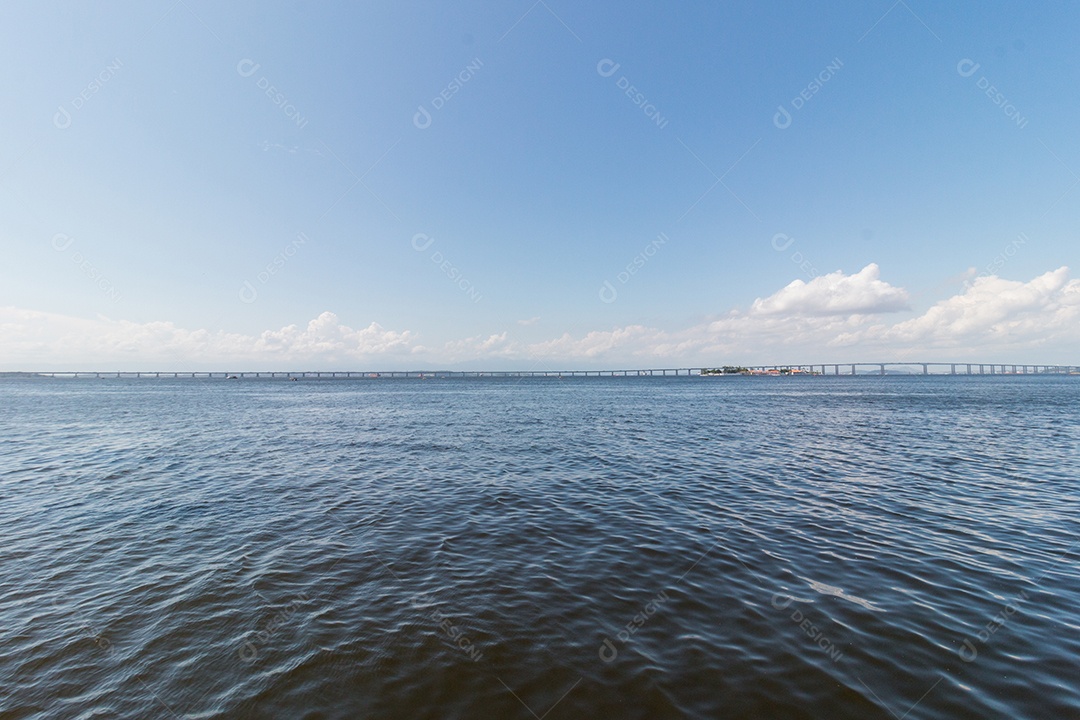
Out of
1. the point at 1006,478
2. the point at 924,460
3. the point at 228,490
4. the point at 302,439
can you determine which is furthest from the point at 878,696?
the point at 302,439

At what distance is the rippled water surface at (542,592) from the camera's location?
6680mm

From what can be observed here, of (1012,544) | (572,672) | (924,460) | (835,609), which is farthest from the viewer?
(924,460)

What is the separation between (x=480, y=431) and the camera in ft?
125

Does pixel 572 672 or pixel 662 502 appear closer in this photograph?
pixel 572 672

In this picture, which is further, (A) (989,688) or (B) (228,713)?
(A) (989,688)

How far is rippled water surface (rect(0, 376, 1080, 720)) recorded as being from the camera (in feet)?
21.9

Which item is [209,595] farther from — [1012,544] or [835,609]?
[1012,544]

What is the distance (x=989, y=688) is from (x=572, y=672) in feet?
21.7

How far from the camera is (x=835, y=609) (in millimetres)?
8859

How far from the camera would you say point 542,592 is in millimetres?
9750

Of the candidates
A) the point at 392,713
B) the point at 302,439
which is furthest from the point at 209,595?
the point at 302,439

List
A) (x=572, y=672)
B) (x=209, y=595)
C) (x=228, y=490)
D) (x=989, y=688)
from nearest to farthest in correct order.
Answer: (x=989, y=688), (x=572, y=672), (x=209, y=595), (x=228, y=490)

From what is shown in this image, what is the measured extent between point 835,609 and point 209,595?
13847 mm

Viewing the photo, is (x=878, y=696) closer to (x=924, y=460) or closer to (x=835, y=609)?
(x=835, y=609)
